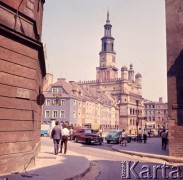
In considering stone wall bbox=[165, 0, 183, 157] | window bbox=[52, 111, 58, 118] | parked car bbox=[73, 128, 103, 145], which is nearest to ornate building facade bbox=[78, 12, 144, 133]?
window bbox=[52, 111, 58, 118]

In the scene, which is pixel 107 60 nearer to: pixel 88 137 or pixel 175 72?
pixel 88 137

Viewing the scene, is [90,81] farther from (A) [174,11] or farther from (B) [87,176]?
(B) [87,176]

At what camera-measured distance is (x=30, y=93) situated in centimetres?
1124

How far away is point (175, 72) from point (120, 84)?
93.8m

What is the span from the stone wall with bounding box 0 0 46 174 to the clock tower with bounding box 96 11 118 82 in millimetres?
107646

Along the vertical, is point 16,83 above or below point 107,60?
below

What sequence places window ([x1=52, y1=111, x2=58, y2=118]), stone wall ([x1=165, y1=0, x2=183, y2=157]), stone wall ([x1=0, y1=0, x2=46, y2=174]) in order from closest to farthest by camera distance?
stone wall ([x1=0, y1=0, x2=46, y2=174]) → stone wall ([x1=165, y1=0, x2=183, y2=157]) → window ([x1=52, y1=111, x2=58, y2=118])

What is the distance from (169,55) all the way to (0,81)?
13359 mm

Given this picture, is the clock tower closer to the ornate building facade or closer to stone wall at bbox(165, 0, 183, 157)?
the ornate building facade

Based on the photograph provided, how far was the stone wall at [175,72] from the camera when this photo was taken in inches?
709

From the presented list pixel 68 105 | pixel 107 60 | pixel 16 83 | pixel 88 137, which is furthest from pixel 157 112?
pixel 16 83

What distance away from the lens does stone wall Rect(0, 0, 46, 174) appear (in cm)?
982

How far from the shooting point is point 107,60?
125 m

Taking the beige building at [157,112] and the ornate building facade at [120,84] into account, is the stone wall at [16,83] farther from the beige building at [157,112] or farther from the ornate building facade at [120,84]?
the beige building at [157,112]
